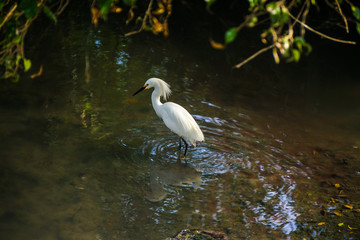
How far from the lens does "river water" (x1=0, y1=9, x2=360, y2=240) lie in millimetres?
3896

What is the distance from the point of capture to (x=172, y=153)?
5199 millimetres

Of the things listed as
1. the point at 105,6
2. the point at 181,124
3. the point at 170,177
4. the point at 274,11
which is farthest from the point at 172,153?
the point at 274,11

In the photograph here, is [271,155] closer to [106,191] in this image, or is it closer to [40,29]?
[106,191]

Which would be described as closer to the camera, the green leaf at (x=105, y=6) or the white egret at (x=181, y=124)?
the green leaf at (x=105, y=6)

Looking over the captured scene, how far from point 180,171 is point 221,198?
720mm

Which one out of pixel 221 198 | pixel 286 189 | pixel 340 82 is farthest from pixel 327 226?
pixel 340 82

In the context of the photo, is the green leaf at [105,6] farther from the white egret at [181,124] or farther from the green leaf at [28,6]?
the white egret at [181,124]

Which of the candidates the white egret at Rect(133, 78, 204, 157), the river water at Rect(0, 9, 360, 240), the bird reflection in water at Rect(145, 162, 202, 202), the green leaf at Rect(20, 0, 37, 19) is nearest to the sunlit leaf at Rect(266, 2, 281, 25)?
the green leaf at Rect(20, 0, 37, 19)

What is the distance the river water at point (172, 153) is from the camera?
3.90 metres

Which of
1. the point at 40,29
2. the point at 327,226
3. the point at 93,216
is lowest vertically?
the point at 327,226

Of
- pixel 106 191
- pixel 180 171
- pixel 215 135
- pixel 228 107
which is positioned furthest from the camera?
pixel 228 107

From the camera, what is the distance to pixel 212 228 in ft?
12.4

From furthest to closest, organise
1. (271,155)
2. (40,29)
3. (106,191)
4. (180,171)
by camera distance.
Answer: (40,29)
(271,155)
(180,171)
(106,191)

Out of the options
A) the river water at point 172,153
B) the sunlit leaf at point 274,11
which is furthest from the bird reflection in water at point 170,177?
the sunlit leaf at point 274,11
